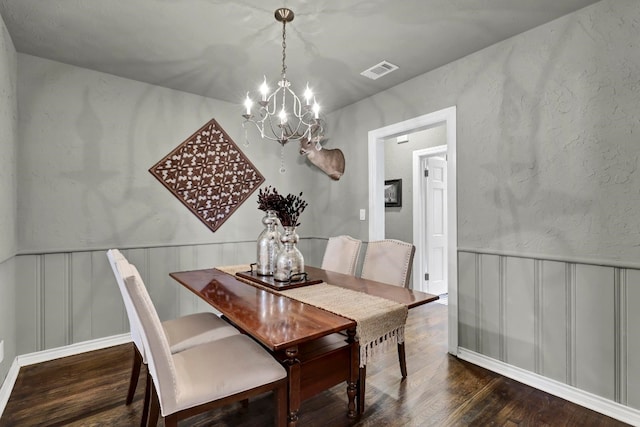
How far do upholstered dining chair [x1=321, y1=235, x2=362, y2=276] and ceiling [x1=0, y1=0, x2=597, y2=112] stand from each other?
147 cm

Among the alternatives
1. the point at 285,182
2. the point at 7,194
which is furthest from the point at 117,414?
the point at 285,182

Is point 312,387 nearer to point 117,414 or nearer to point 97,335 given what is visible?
point 117,414

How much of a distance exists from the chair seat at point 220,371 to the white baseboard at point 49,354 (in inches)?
57.2

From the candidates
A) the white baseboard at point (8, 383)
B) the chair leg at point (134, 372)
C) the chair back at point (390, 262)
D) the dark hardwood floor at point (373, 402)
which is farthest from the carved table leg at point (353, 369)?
the white baseboard at point (8, 383)

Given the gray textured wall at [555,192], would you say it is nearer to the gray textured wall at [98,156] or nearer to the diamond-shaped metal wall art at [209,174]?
the diamond-shaped metal wall art at [209,174]

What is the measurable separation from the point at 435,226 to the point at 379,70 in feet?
7.93

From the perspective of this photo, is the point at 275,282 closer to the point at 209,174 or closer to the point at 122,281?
the point at 122,281

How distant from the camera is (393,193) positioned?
15.2 ft

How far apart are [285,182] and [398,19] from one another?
2291 mm

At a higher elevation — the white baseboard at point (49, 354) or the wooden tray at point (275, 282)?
the wooden tray at point (275, 282)

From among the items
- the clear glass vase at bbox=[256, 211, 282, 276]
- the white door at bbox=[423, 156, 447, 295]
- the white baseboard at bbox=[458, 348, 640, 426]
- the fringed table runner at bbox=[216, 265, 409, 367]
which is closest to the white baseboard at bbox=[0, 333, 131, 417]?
the clear glass vase at bbox=[256, 211, 282, 276]

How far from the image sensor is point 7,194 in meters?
2.16

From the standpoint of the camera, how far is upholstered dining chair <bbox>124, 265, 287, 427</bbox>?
1221mm

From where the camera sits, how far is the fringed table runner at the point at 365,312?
148 cm
